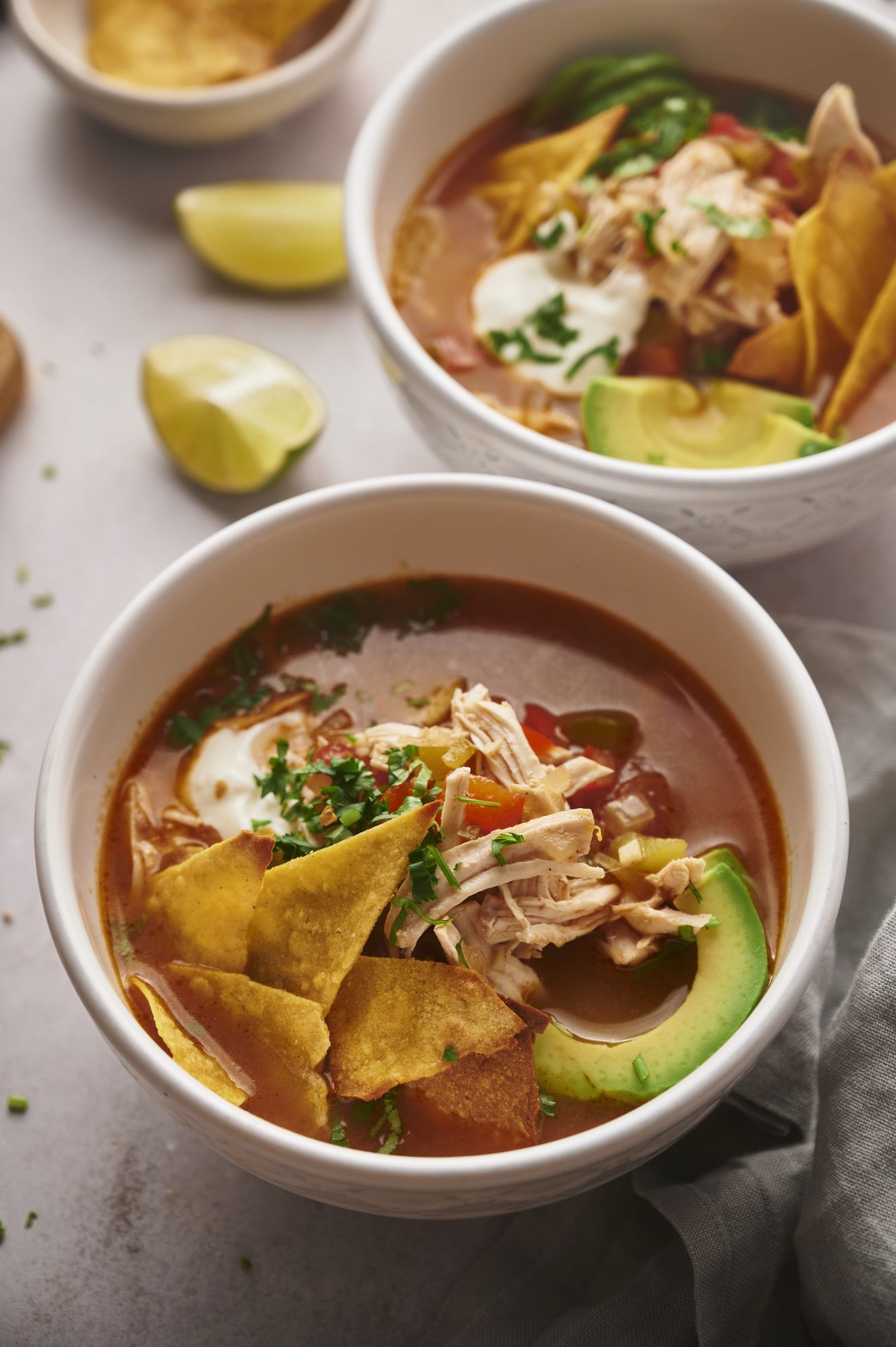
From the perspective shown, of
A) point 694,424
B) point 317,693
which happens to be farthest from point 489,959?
point 694,424

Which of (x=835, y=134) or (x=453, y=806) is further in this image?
(x=835, y=134)

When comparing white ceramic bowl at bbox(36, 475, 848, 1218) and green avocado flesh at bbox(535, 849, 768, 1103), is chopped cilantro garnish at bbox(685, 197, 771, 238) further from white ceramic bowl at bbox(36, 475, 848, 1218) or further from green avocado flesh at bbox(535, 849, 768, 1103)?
green avocado flesh at bbox(535, 849, 768, 1103)

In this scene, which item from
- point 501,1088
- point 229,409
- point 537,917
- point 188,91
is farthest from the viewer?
point 188,91

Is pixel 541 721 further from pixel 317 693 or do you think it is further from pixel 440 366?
pixel 440 366

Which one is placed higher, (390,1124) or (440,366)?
(440,366)

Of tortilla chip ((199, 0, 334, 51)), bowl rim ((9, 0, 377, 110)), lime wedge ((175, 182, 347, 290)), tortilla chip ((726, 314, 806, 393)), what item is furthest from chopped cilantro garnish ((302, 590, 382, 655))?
tortilla chip ((199, 0, 334, 51))

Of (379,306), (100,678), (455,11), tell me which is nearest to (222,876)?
(100,678)
